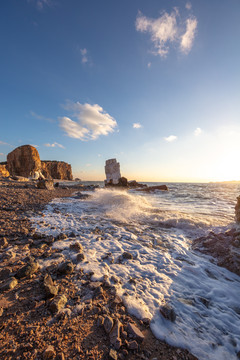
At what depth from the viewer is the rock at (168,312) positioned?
2.10 metres

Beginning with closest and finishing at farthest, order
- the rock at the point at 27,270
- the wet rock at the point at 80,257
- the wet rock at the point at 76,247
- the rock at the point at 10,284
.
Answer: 1. the rock at the point at 10,284
2. the rock at the point at 27,270
3. the wet rock at the point at 80,257
4. the wet rock at the point at 76,247

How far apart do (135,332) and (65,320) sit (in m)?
0.89

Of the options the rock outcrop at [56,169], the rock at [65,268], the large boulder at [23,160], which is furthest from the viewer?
the rock outcrop at [56,169]

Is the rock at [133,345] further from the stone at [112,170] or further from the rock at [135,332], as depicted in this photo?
the stone at [112,170]

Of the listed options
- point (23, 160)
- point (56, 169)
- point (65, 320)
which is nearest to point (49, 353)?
point (65, 320)

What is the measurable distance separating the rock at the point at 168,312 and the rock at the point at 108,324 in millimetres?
831

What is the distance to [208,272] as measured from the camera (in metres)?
3.57

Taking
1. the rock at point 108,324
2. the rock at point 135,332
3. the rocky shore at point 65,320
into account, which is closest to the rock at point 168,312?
the rocky shore at point 65,320

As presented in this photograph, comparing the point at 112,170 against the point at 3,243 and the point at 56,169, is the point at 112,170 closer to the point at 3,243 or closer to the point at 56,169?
the point at 3,243

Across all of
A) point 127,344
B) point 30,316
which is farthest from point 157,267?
point 30,316

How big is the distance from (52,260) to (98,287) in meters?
1.27

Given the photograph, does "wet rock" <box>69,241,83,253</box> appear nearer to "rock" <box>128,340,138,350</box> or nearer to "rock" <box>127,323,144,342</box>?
"rock" <box>127,323,144,342</box>

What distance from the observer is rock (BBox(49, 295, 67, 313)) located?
193cm

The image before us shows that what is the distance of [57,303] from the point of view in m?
1.98
